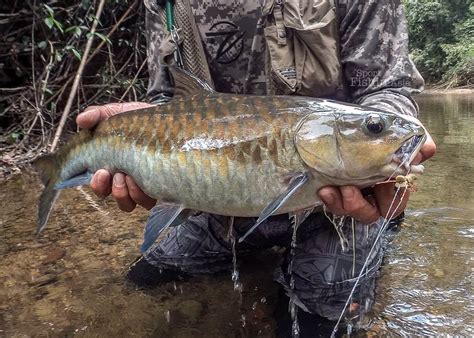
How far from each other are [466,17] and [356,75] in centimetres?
2218

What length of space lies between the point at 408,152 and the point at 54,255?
2242 millimetres

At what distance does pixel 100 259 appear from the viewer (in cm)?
291

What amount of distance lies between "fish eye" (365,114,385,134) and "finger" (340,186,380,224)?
20cm

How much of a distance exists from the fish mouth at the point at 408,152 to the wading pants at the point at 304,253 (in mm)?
786

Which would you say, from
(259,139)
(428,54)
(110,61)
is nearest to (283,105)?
(259,139)

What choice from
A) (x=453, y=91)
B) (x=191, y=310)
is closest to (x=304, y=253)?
(x=191, y=310)

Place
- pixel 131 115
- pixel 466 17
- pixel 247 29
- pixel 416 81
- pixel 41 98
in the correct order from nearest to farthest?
pixel 131 115 → pixel 416 81 → pixel 247 29 → pixel 41 98 → pixel 466 17

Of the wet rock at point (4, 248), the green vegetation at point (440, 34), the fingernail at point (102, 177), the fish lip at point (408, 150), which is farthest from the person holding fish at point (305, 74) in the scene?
the green vegetation at point (440, 34)

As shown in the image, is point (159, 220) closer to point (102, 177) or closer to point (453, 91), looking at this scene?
point (102, 177)

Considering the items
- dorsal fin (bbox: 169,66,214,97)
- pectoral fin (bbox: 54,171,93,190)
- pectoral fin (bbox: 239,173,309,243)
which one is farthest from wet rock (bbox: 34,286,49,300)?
pectoral fin (bbox: 239,173,309,243)

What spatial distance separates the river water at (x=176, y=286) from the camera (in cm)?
215

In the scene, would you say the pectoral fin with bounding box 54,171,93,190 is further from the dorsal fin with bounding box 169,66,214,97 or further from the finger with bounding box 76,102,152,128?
the dorsal fin with bounding box 169,66,214,97

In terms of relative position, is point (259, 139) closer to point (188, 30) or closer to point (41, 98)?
point (188, 30)

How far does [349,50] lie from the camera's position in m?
2.33
